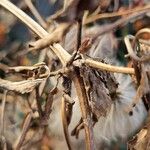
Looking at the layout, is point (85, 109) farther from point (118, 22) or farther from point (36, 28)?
point (118, 22)

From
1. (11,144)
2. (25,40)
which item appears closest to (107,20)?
(25,40)

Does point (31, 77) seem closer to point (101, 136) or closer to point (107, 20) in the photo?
point (101, 136)

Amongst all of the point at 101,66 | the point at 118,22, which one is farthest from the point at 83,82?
the point at 118,22

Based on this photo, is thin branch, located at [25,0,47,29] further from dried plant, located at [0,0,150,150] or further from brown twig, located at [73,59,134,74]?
brown twig, located at [73,59,134,74]

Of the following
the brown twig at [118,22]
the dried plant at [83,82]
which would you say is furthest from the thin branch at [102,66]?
the brown twig at [118,22]

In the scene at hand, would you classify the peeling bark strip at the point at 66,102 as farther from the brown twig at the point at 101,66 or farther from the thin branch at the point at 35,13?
the thin branch at the point at 35,13

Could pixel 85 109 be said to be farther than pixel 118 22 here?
No

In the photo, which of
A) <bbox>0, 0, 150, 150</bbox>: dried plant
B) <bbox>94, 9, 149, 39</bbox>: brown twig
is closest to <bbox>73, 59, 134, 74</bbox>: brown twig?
<bbox>0, 0, 150, 150</bbox>: dried plant

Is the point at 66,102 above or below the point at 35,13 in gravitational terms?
below
